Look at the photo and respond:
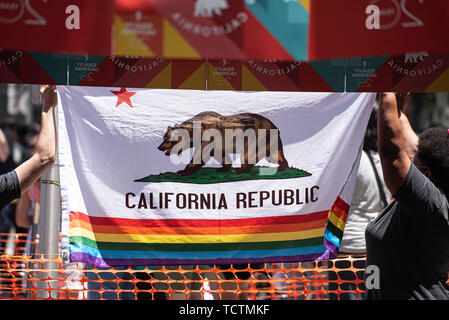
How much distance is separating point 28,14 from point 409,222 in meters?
2.39

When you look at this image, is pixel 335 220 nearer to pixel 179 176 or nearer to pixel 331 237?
pixel 331 237

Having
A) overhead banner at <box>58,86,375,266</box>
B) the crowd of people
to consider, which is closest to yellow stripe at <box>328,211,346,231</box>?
overhead banner at <box>58,86,375,266</box>

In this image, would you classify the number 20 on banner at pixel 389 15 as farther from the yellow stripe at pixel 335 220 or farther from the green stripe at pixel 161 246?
the green stripe at pixel 161 246

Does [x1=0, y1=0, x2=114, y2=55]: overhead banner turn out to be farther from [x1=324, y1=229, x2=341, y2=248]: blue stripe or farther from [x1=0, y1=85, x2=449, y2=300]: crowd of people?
[x1=324, y1=229, x2=341, y2=248]: blue stripe


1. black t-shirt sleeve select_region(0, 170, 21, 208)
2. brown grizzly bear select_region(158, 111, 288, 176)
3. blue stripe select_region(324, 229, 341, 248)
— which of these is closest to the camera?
black t-shirt sleeve select_region(0, 170, 21, 208)

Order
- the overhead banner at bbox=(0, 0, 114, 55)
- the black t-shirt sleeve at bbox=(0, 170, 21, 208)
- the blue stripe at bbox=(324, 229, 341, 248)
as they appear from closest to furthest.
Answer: the overhead banner at bbox=(0, 0, 114, 55) → the black t-shirt sleeve at bbox=(0, 170, 21, 208) → the blue stripe at bbox=(324, 229, 341, 248)

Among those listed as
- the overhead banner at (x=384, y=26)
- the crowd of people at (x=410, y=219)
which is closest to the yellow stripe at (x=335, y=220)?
the crowd of people at (x=410, y=219)

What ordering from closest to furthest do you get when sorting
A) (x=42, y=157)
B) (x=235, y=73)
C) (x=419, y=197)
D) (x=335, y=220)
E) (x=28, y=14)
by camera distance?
(x=419, y=197)
(x=28, y=14)
(x=42, y=157)
(x=235, y=73)
(x=335, y=220)

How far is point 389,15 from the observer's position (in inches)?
148

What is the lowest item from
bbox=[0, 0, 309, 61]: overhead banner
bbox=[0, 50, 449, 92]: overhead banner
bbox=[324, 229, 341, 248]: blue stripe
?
bbox=[324, 229, 341, 248]: blue stripe

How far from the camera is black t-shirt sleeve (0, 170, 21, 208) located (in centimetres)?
396

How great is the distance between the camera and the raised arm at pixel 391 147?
3336 mm

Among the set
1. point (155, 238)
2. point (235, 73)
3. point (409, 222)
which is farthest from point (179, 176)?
point (409, 222)
